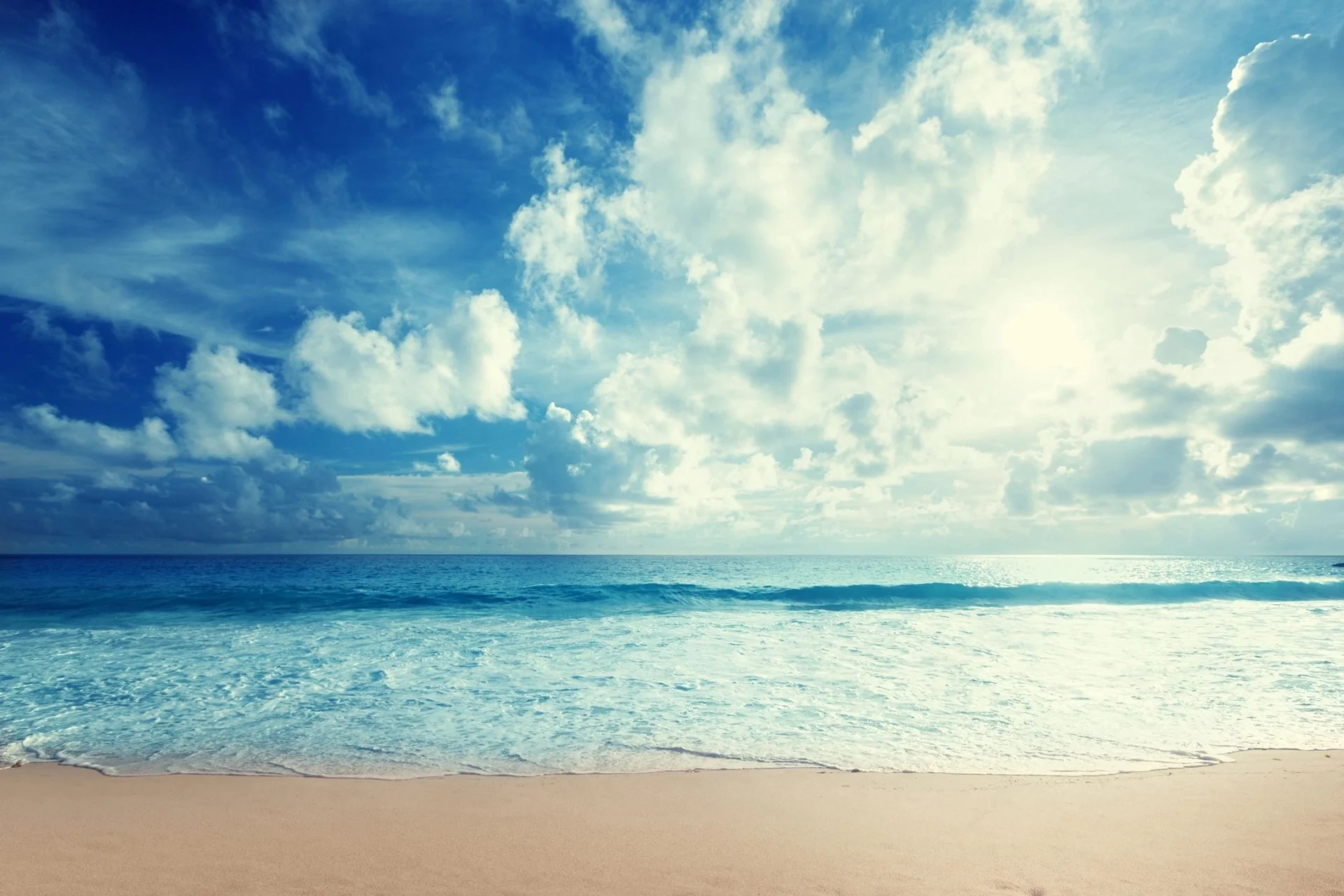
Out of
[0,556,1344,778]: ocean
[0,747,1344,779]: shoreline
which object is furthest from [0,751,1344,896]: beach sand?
[0,556,1344,778]: ocean

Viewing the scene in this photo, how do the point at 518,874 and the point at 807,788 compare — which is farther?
the point at 807,788

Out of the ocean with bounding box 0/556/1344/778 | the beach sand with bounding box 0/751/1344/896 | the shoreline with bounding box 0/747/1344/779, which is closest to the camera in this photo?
the beach sand with bounding box 0/751/1344/896

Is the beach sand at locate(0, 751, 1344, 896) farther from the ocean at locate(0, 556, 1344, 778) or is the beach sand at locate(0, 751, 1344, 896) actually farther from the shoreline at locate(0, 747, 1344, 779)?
the ocean at locate(0, 556, 1344, 778)

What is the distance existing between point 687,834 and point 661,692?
6.00 m

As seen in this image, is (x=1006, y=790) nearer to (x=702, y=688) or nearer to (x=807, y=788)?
(x=807, y=788)

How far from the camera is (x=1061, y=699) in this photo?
10484 millimetres

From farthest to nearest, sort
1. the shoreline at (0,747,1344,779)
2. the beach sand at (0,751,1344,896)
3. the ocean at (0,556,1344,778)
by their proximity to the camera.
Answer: the ocean at (0,556,1344,778)
the shoreline at (0,747,1344,779)
the beach sand at (0,751,1344,896)

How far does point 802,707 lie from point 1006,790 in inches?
153

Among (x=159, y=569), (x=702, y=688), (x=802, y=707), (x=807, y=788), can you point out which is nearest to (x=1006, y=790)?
(x=807, y=788)

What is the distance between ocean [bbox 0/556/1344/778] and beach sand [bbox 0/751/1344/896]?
2.09 feet

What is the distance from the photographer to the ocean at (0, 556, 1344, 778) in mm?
7797

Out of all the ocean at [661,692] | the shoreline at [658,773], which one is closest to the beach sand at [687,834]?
the shoreline at [658,773]

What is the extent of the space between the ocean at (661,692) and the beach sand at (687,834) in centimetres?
64

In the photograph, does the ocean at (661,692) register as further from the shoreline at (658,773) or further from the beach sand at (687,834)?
the beach sand at (687,834)
